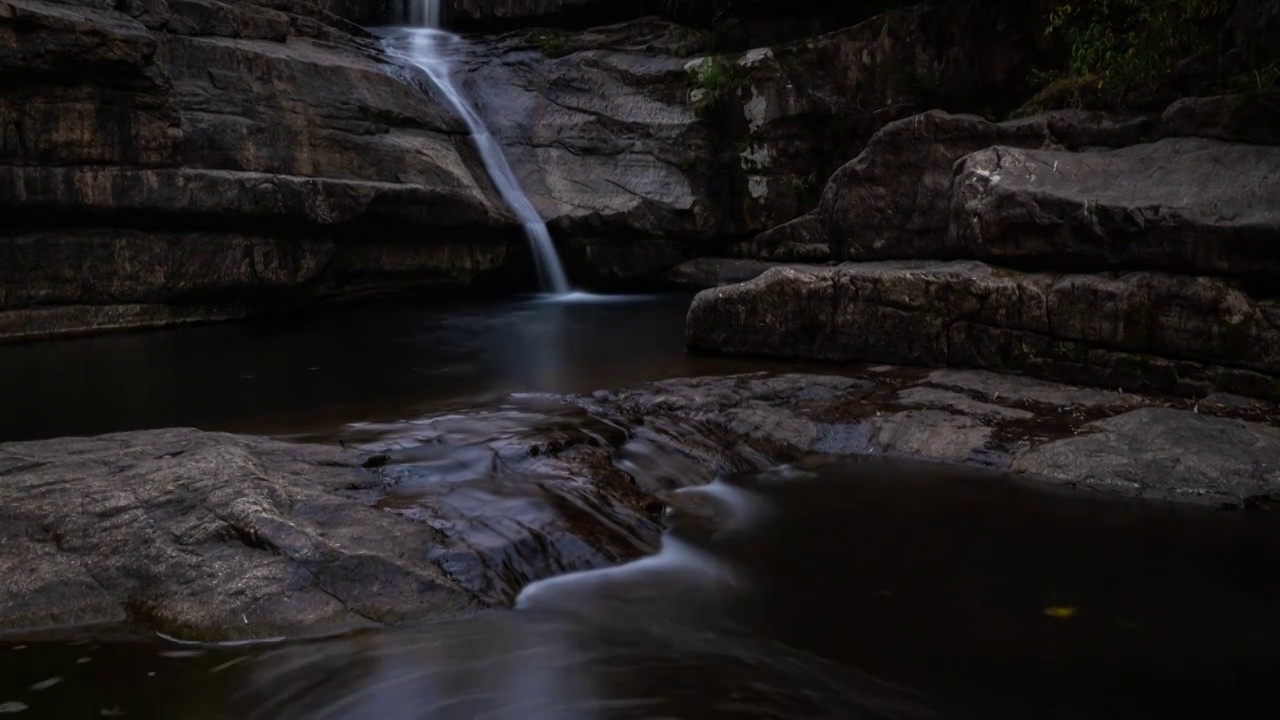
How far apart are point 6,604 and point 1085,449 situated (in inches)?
204

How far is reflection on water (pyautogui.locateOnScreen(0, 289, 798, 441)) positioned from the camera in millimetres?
6820

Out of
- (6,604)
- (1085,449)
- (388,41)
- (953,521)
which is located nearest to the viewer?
(6,604)

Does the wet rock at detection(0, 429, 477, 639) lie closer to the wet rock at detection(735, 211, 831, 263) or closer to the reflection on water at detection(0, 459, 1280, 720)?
the reflection on water at detection(0, 459, 1280, 720)

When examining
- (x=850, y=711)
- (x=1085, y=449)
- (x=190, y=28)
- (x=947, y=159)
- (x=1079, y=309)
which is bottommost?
(x=850, y=711)

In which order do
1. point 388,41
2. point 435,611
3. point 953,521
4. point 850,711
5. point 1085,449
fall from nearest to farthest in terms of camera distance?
point 850,711, point 435,611, point 953,521, point 1085,449, point 388,41

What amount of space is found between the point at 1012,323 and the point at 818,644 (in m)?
4.24

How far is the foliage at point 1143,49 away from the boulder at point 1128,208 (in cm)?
91

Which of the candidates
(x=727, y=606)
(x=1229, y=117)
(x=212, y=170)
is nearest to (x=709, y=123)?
(x=212, y=170)

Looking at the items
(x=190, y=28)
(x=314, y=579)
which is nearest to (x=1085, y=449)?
(x=314, y=579)

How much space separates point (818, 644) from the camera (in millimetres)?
3299

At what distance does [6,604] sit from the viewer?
3.27 meters

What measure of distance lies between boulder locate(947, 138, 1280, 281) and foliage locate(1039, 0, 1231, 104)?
914 mm

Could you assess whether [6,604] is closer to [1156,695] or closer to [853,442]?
[1156,695]

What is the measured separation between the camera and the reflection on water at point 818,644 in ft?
9.53
